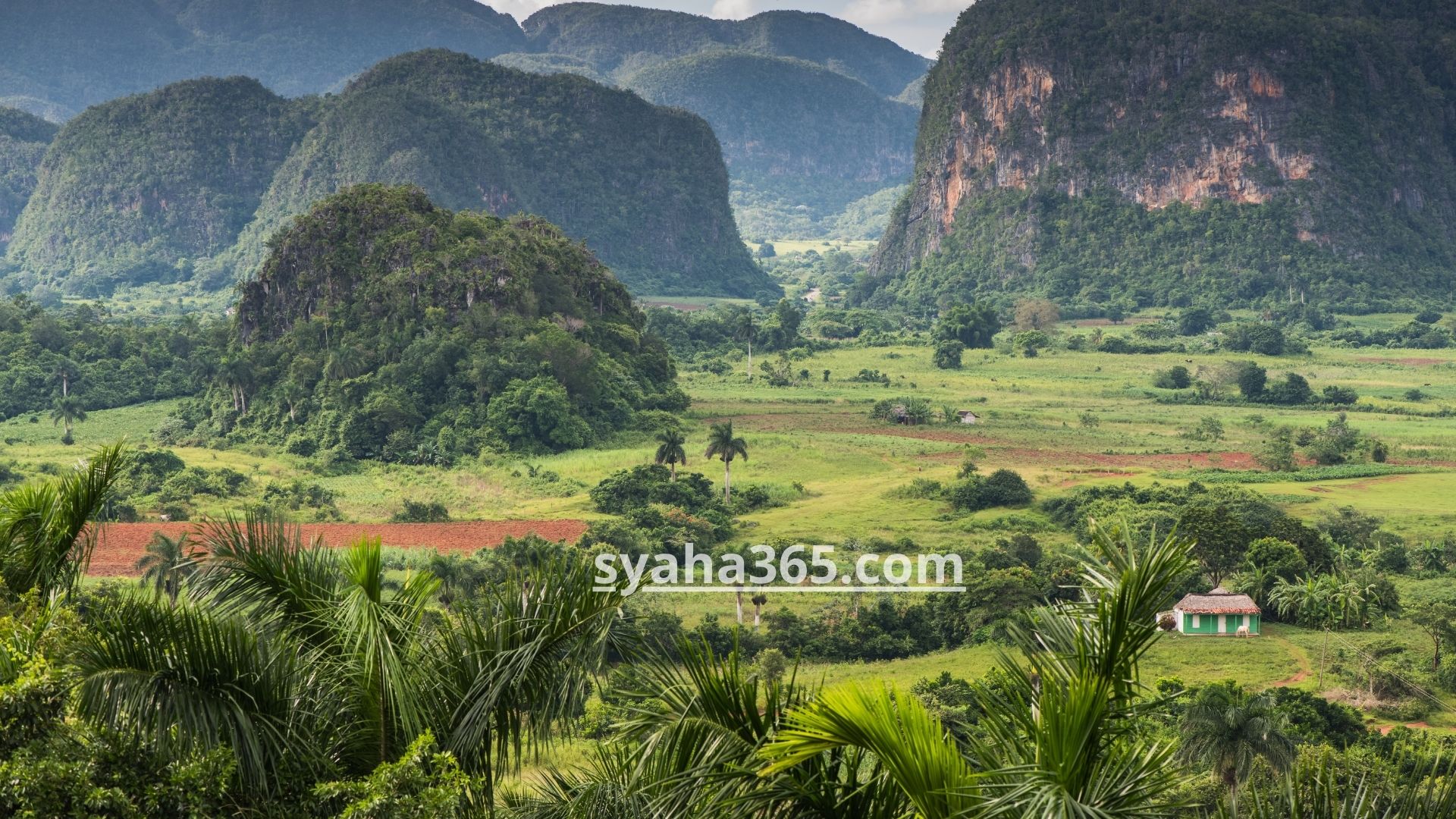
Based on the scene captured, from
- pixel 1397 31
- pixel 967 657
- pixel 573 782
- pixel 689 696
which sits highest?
pixel 1397 31

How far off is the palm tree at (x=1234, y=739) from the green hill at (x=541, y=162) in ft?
234

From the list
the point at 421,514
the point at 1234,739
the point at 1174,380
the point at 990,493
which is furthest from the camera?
the point at 1174,380

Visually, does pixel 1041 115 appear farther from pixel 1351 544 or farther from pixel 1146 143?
pixel 1351 544

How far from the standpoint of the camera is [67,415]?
127 ft

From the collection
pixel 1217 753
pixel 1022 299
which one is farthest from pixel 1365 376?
pixel 1217 753

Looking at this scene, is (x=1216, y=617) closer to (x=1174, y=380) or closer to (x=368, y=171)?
(x=1174, y=380)

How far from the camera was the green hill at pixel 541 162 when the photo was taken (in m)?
84.5

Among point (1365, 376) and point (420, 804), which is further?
point (1365, 376)

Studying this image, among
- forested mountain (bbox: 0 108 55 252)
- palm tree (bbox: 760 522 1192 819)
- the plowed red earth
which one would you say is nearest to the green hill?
forested mountain (bbox: 0 108 55 252)

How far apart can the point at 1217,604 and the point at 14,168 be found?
328 feet

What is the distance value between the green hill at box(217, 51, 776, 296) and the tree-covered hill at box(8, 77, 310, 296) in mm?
3941

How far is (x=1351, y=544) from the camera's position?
26.6 m

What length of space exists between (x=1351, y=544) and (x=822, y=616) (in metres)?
11.1

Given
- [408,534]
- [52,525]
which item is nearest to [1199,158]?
[408,534]
